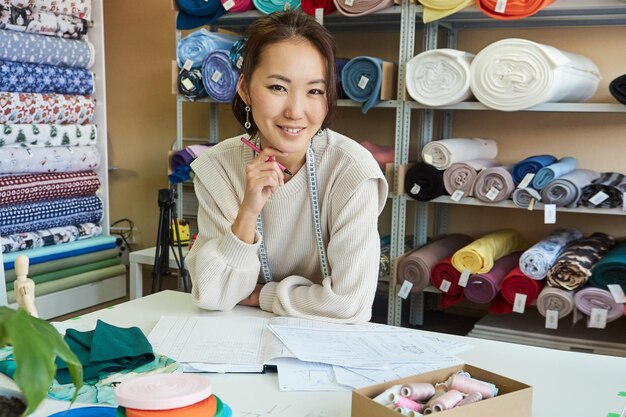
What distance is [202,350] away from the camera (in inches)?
52.0

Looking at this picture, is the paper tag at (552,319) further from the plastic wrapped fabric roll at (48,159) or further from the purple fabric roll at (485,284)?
the plastic wrapped fabric roll at (48,159)

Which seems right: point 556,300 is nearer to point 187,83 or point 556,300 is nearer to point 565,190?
point 565,190

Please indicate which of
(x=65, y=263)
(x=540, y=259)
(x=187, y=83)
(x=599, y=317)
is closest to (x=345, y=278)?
(x=540, y=259)

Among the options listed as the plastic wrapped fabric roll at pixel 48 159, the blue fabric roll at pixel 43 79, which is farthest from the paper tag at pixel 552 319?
the blue fabric roll at pixel 43 79

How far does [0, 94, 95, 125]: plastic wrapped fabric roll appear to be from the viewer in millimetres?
3334

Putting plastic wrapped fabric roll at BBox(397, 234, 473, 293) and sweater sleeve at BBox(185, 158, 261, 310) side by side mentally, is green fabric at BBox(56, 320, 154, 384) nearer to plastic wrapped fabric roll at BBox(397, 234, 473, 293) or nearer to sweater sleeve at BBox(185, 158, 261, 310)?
sweater sleeve at BBox(185, 158, 261, 310)

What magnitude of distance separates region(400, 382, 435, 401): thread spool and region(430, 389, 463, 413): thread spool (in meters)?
0.05

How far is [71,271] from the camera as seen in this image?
3.69 metres

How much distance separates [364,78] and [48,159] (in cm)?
169

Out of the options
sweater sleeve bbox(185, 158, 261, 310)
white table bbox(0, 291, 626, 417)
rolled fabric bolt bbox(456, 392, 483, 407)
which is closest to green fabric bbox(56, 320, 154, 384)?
white table bbox(0, 291, 626, 417)

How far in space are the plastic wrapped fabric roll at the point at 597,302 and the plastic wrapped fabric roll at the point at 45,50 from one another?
2.73 metres

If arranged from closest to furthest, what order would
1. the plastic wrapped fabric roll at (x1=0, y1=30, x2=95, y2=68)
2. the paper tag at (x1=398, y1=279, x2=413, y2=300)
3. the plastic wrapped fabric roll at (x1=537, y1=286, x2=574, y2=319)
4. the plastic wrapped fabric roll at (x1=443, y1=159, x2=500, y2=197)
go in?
Result: the plastic wrapped fabric roll at (x1=537, y1=286, x2=574, y2=319), the plastic wrapped fabric roll at (x1=443, y1=159, x2=500, y2=197), the paper tag at (x1=398, y1=279, x2=413, y2=300), the plastic wrapped fabric roll at (x1=0, y1=30, x2=95, y2=68)

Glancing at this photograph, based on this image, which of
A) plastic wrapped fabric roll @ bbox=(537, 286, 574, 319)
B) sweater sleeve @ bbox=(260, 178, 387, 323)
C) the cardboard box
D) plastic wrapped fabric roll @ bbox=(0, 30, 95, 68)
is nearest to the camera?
the cardboard box

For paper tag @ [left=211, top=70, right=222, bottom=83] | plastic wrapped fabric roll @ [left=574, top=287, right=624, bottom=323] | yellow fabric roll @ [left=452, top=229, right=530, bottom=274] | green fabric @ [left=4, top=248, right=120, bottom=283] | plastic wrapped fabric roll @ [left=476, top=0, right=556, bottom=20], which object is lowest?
green fabric @ [left=4, top=248, right=120, bottom=283]
